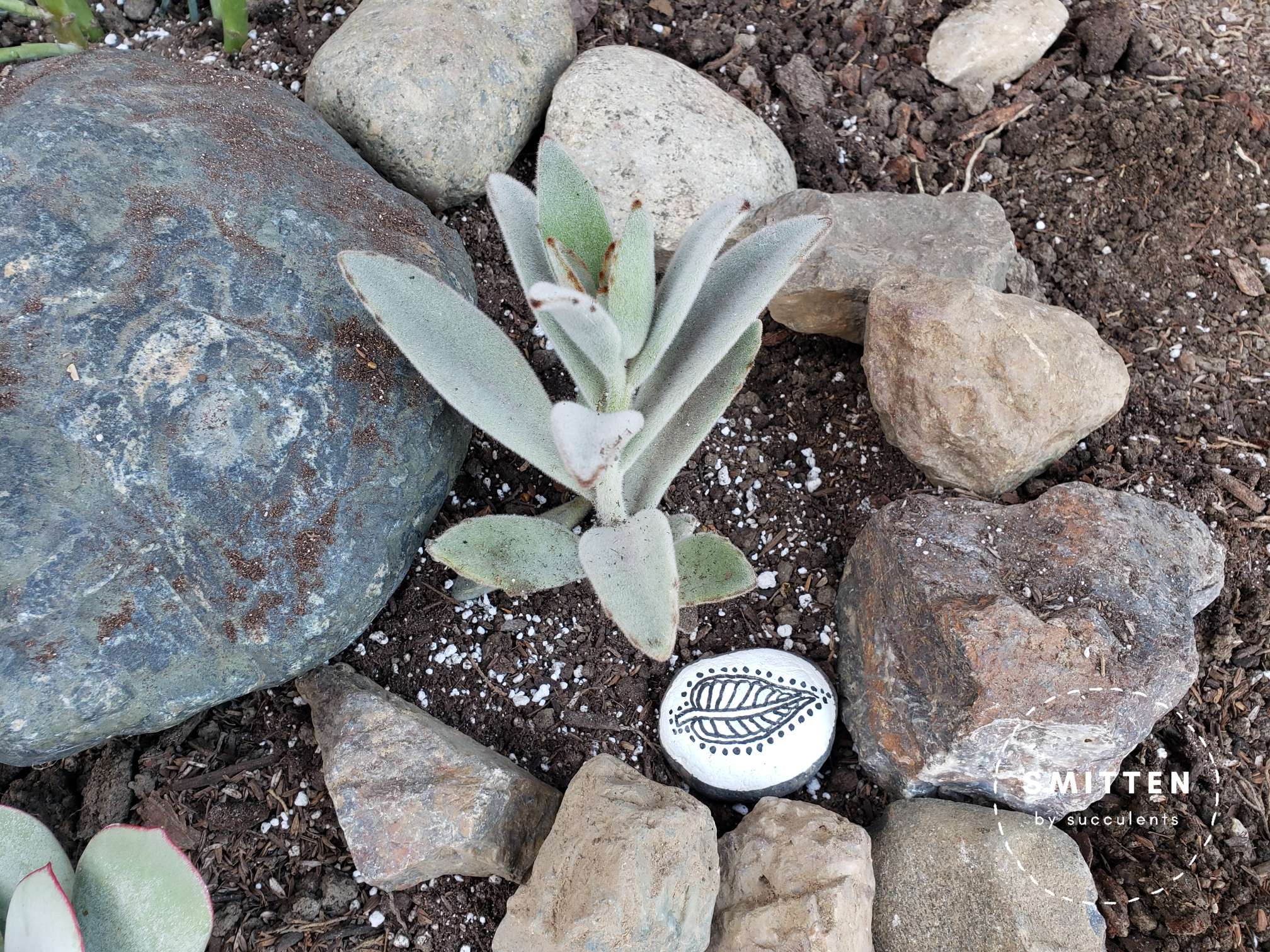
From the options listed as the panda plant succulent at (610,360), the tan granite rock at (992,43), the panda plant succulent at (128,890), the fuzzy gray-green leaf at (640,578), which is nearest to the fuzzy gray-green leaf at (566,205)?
the panda plant succulent at (610,360)

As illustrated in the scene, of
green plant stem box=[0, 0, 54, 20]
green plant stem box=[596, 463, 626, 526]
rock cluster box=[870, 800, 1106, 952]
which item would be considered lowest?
rock cluster box=[870, 800, 1106, 952]

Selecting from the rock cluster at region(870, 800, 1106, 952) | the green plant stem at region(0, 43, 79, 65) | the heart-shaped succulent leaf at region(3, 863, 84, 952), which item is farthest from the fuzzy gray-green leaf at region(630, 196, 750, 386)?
the green plant stem at region(0, 43, 79, 65)

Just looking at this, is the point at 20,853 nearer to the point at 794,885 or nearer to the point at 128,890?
the point at 128,890

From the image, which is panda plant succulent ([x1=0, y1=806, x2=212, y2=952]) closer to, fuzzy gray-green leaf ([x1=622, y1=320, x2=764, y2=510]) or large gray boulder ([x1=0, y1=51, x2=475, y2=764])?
large gray boulder ([x1=0, y1=51, x2=475, y2=764])

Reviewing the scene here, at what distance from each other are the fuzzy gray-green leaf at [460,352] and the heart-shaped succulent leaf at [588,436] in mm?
230

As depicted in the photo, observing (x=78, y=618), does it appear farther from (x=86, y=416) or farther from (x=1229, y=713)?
(x=1229, y=713)

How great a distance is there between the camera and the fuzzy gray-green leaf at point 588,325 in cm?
109

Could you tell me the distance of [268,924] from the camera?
5.05ft

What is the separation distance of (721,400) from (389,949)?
100 centimetres

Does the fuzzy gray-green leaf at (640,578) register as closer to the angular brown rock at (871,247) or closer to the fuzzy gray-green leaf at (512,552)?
the fuzzy gray-green leaf at (512,552)

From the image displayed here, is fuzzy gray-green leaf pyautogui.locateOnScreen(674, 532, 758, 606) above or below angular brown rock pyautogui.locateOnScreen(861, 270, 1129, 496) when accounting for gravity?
below

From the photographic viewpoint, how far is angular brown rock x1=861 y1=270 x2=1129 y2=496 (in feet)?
5.46

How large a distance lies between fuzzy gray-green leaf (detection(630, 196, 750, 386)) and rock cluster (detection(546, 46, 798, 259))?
0.60 meters

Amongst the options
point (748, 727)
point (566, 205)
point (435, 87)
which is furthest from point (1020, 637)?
point (435, 87)
